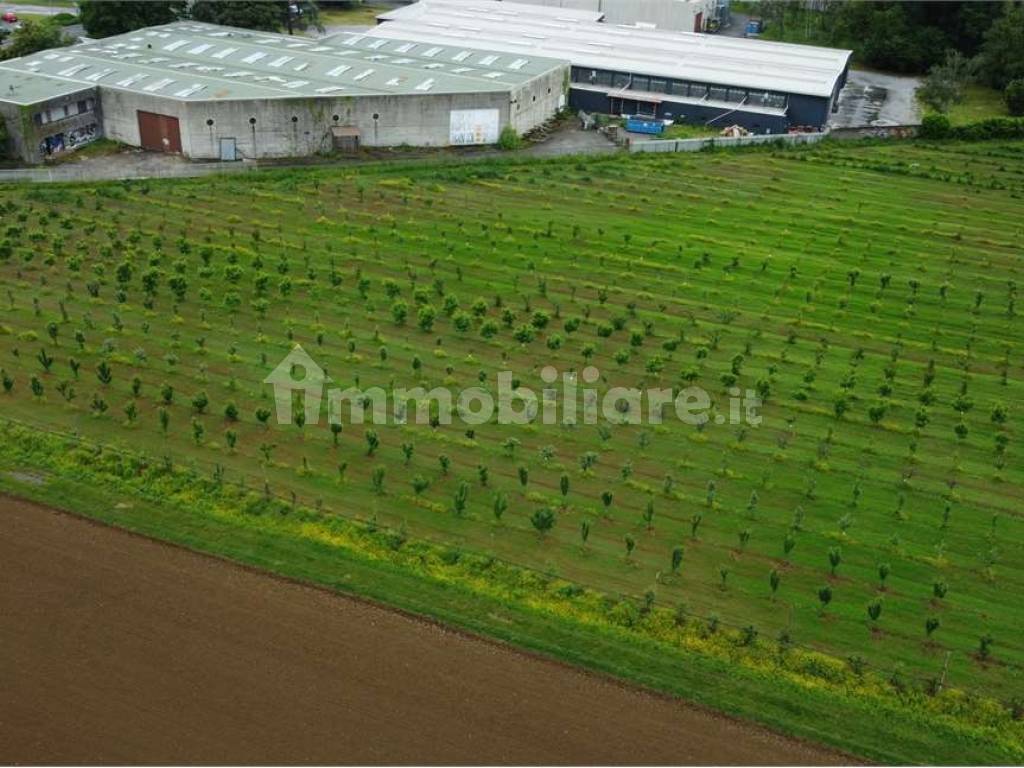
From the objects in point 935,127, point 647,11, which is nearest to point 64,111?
point 935,127

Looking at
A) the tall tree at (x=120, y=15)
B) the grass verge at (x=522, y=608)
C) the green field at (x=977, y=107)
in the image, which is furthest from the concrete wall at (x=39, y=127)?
the green field at (x=977, y=107)

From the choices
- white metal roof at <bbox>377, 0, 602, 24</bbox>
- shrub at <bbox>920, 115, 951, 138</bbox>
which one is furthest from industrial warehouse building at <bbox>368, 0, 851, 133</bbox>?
shrub at <bbox>920, 115, 951, 138</bbox>

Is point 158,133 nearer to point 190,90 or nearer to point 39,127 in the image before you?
point 190,90

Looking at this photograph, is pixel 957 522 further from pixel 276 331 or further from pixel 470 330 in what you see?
pixel 276 331

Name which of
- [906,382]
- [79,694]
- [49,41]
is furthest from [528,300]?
[49,41]

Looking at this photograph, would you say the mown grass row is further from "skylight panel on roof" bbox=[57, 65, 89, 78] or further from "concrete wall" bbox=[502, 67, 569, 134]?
"skylight panel on roof" bbox=[57, 65, 89, 78]
